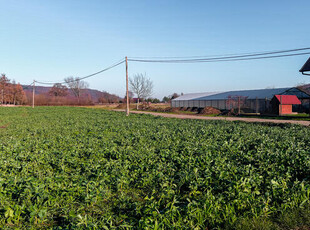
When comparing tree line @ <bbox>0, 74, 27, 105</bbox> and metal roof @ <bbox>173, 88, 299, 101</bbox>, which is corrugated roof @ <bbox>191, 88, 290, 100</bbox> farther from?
tree line @ <bbox>0, 74, 27, 105</bbox>

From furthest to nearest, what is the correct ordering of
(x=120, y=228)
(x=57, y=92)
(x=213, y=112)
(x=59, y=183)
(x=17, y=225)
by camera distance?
(x=57, y=92) < (x=213, y=112) < (x=59, y=183) < (x=17, y=225) < (x=120, y=228)

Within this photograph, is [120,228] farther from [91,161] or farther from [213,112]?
[213,112]

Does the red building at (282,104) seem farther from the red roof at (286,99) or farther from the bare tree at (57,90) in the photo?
A: the bare tree at (57,90)

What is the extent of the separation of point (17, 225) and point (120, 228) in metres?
1.81

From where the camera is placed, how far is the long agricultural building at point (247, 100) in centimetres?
3544

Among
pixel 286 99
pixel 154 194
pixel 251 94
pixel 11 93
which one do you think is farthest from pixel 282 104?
pixel 11 93

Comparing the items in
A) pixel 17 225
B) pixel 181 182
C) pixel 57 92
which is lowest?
pixel 17 225

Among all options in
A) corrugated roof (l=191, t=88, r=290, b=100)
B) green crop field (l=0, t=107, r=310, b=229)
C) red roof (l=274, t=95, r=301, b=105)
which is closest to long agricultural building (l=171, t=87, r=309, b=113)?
corrugated roof (l=191, t=88, r=290, b=100)

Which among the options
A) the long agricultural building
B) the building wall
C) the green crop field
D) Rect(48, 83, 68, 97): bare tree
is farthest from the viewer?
Rect(48, 83, 68, 97): bare tree

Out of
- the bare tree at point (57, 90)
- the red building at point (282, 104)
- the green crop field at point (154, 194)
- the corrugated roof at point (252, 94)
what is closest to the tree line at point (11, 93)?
the bare tree at point (57, 90)

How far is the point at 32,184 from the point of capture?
4.86 metres

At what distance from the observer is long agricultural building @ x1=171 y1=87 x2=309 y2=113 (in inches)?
1395

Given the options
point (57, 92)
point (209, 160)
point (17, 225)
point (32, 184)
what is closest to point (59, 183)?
point (32, 184)

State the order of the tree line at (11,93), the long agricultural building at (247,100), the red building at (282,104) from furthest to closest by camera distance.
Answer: the tree line at (11,93) < the long agricultural building at (247,100) < the red building at (282,104)
